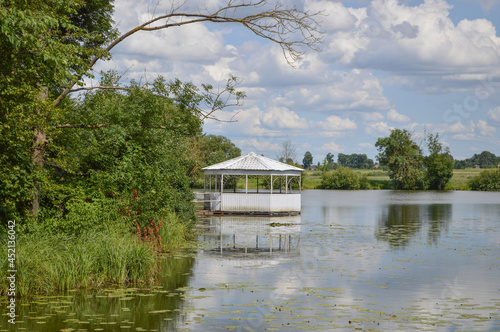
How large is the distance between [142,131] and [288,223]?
523 inches

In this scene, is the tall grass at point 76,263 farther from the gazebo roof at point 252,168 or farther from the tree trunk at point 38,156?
the gazebo roof at point 252,168

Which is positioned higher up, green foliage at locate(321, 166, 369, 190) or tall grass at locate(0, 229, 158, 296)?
green foliage at locate(321, 166, 369, 190)

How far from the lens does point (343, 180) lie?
3452 inches

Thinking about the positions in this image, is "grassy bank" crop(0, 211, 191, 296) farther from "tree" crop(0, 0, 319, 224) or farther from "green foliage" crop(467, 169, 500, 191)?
"green foliage" crop(467, 169, 500, 191)

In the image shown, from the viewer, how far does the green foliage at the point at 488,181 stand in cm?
8450

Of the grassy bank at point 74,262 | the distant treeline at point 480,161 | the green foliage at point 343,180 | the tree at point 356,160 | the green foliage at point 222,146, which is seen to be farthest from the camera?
the tree at point 356,160

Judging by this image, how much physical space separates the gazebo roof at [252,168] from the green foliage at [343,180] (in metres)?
55.3

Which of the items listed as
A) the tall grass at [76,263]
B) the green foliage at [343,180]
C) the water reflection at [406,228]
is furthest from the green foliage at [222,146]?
the tall grass at [76,263]

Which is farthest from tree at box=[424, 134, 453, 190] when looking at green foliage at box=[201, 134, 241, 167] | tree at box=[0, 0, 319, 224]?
tree at box=[0, 0, 319, 224]

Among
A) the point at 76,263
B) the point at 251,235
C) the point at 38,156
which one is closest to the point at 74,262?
the point at 76,263

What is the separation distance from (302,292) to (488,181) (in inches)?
3202

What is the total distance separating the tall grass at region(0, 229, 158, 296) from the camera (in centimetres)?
997

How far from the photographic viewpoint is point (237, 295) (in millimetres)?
10648

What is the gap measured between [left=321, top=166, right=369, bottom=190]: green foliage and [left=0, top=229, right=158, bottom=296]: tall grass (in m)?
77.3
